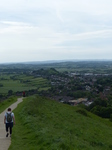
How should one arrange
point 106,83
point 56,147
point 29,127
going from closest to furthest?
point 56,147 < point 29,127 < point 106,83

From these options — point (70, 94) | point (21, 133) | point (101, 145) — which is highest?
point (21, 133)

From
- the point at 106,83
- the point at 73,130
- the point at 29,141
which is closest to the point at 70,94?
the point at 106,83

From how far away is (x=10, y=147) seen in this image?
9.56m

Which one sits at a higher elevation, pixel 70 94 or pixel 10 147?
pixel 10 147

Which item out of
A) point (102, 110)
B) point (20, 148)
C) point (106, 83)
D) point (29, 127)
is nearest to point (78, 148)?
point (20, 148)

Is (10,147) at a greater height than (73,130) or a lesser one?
greater

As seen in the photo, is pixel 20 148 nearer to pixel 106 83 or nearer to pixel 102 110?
pixel 102 110

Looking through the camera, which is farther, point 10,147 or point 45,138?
point 45,138

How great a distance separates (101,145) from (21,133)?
4550 mm

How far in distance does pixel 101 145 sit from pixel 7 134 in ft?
17.5

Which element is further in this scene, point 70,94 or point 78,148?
point 70,94

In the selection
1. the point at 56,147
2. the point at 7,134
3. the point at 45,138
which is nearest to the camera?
the point at 56,147

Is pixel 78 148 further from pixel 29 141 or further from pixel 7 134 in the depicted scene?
pixel 7 134

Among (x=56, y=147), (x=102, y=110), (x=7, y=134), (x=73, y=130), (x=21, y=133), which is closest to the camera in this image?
(x=56, y=147)
